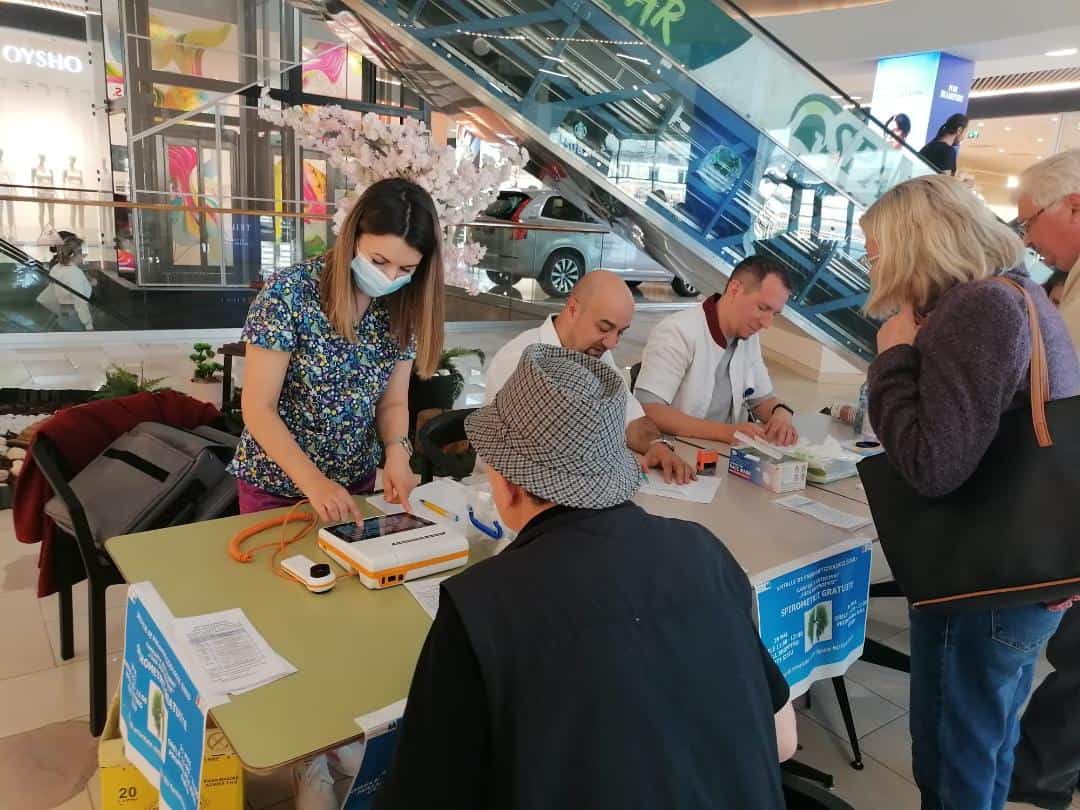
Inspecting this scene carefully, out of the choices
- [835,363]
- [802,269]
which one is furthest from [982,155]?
[802,269]

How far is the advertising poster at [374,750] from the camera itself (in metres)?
1.08

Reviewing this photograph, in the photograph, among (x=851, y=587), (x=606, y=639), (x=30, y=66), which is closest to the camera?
(x=606, y=639)

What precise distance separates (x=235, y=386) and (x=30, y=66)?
921cm

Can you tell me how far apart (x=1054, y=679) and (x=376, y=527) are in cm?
192

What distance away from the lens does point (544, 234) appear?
9.06 m

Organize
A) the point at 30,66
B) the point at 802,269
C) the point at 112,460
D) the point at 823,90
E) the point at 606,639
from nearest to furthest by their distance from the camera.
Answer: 1. the point at 606,639
2. the point at 112,460
3. the point at 823,90
4. the point at 802,269
5. the point at 30,66

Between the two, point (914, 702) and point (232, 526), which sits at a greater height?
point (232, 526)

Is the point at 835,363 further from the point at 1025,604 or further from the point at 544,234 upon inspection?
the point at 1025,604

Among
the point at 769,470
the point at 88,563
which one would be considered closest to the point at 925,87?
the point at 769,470

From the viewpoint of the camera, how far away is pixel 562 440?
88 cm

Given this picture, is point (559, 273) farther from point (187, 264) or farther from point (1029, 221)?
point (1029, 221)

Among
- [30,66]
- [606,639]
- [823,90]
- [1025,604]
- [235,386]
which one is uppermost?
[30,66]

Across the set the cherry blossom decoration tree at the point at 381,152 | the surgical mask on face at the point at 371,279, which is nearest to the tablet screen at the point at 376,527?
the surgical mask on face at the point at 371,279

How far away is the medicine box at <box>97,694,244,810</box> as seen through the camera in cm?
143
